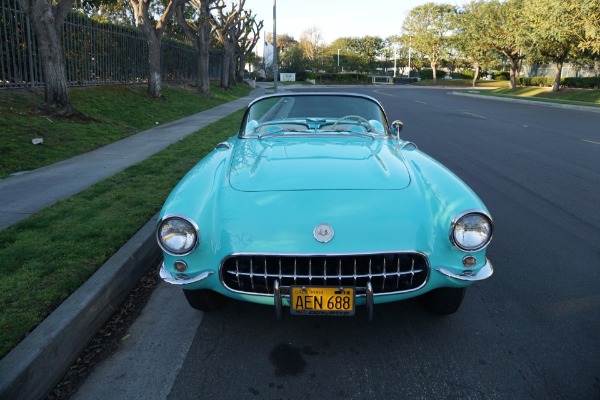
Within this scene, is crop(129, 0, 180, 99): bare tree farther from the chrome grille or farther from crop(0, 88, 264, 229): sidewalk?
the chrome grille

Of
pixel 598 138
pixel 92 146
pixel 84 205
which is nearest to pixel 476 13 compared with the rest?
pixel 598 138

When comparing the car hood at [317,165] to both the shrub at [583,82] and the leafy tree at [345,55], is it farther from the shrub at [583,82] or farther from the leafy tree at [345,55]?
the leafy tree at [345,55]

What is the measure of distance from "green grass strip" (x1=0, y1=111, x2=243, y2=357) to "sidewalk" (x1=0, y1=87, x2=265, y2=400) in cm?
12

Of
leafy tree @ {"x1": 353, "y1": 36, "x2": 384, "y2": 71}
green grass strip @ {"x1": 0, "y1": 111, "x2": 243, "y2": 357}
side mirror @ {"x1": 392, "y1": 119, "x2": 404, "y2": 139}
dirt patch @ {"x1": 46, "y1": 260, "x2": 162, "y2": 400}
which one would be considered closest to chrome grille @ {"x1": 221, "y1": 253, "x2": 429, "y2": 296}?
dirt patch @ {"x1": 46, "y1": 260, "x2": 162, "y2": 400}

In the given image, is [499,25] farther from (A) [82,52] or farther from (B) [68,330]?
(B) [68,330]

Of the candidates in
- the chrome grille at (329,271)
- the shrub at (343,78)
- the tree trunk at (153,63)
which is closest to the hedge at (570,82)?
the shrub at (343,78)

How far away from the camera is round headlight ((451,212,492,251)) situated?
2689 mm

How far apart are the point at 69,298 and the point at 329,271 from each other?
165 centimetres

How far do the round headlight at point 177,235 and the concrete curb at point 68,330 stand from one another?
0.70 m

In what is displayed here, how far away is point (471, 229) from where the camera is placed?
273cm

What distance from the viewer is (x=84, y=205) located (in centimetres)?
520

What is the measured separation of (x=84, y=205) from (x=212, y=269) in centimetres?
312

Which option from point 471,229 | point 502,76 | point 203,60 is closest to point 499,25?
point 502,76

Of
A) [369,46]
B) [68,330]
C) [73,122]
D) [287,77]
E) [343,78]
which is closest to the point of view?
[68,330]
